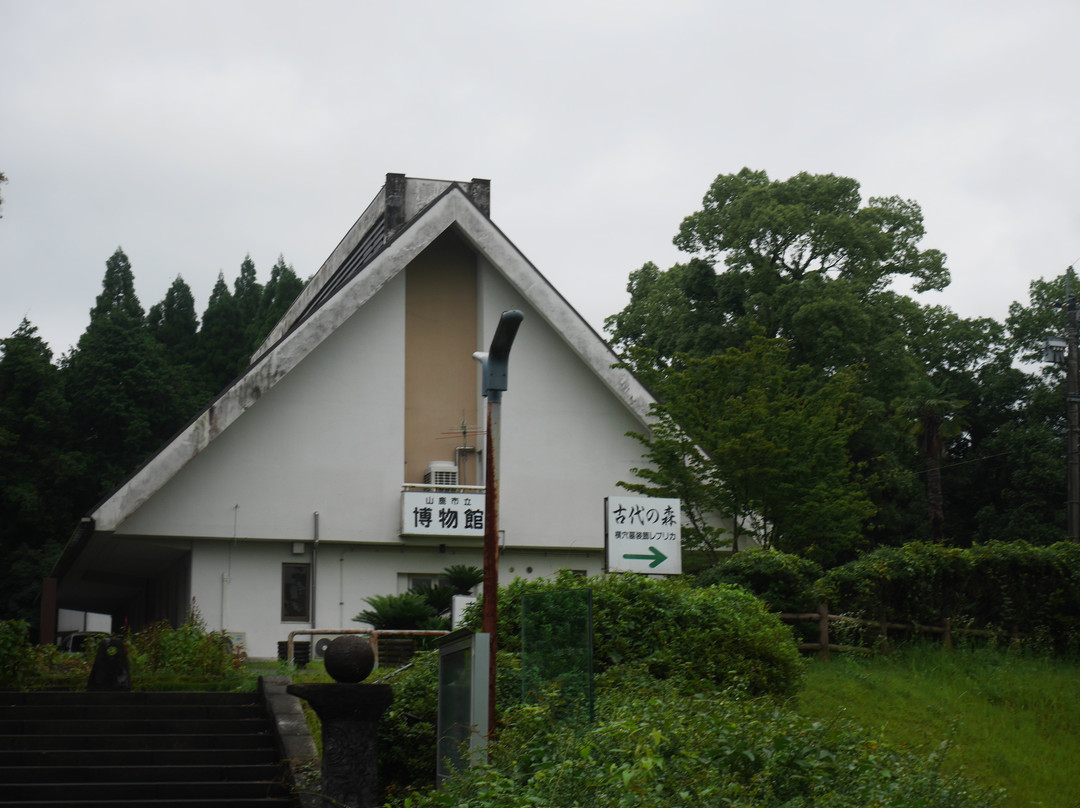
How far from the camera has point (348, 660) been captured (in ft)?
33.2

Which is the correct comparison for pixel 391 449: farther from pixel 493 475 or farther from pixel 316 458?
pixel 493 475

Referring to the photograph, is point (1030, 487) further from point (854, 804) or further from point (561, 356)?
point (854, 804)

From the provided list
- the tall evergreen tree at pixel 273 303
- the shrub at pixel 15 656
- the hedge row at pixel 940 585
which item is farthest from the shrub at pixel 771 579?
the tall evergreen tree at pixel 273 303

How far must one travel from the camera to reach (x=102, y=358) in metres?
47.0

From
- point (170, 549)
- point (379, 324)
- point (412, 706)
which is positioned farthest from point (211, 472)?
point (412, 706)

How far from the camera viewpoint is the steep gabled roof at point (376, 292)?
19969mm

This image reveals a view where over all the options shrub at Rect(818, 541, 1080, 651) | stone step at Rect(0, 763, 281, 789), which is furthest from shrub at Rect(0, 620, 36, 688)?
shrub at Rect(818, 541, 1080, 651)

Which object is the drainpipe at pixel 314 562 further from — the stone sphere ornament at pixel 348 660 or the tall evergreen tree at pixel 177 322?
the tall evergreen tree at pixel 177 322

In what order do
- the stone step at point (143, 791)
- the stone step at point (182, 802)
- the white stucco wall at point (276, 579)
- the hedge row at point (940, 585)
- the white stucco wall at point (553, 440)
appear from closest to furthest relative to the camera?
the stone step at point (182, 802) < the stone step at point (143, 791) < the hedge row at point (940, 585) < the white stucco wall at point (276, 579) < the white stucco wall at point (553, 440)

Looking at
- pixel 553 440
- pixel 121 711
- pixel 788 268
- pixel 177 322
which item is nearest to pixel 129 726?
pixel 121 711

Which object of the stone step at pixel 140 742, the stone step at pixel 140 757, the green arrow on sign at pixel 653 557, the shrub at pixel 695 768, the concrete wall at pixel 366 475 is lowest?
the stone step at pixel 140 757

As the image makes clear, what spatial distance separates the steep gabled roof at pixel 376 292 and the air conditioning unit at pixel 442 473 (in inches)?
119

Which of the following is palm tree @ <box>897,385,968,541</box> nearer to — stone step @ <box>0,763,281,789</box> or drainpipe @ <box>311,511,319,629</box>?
drainpipe @ <box>311,511,319,629</box>

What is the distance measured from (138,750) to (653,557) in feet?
20.1
